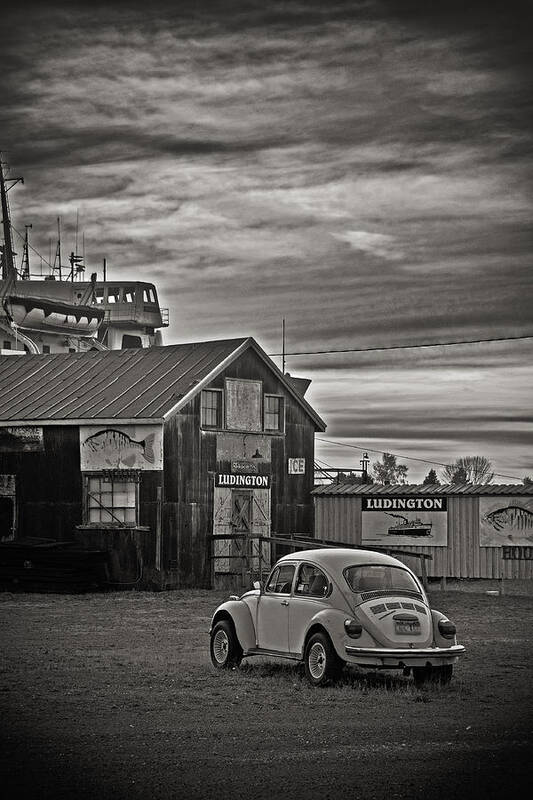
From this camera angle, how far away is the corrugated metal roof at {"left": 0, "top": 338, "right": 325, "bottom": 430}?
3734cm

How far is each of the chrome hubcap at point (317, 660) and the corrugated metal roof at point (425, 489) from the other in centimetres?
2136

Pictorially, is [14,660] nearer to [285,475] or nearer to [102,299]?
[285,475]

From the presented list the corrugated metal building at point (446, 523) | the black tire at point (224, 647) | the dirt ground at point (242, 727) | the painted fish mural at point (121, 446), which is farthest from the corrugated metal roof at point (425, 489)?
the black tire at point (224, 647)

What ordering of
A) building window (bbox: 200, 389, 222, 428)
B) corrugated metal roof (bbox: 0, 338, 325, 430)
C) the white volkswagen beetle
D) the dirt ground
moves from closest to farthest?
the dirt ground, the white volkswagen beetle, corrugated metal roof (bbox: 0, 338, 325, 430), building window (bbox: 200, 389, 222, 428)

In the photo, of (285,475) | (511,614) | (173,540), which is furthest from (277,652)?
(285,475)

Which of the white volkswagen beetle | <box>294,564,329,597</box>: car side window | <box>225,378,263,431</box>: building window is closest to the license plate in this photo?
the white volkswagen beetle

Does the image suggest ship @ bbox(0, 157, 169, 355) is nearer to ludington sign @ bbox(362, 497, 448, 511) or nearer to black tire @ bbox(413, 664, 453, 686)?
ludington sign @ bbox(362, 497, 448, 511)

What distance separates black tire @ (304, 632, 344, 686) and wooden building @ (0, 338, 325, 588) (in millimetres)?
20231

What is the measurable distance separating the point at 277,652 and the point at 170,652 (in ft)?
12.2

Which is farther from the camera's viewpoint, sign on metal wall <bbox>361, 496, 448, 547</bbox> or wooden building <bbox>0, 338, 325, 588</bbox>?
sign on metal wall <bbox>361, 496, 448, 547</bbox>

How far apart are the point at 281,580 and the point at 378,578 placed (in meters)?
1.55

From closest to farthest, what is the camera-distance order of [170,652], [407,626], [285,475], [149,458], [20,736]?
[20,736]
[407,626]
[170,652]
[149,458]
[285,475]

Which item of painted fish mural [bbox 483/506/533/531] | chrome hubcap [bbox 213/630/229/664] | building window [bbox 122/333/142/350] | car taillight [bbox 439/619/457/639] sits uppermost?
building window [bbox 122/333/142/350]

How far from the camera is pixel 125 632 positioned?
918 inches
